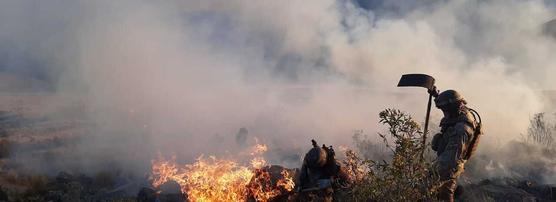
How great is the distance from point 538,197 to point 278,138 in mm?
16028

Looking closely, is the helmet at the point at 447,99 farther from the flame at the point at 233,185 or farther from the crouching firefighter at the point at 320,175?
the flame at the point at 233,185

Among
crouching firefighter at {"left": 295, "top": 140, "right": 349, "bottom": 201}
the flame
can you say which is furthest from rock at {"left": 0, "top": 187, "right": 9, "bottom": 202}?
crouching firefighter at {"left": 295, "top": 140, "right": 349, "bottom": 201}

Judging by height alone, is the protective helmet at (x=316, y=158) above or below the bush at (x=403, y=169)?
above

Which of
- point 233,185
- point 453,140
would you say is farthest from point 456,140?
point 233,185

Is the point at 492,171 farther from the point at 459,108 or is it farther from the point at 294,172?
the point at 459,108

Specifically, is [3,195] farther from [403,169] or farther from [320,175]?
[403,169]

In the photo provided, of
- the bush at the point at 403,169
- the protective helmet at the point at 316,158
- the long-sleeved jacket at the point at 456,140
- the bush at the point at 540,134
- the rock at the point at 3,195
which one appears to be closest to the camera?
the bush at the point at 403,169

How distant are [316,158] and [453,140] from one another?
7.53 ft

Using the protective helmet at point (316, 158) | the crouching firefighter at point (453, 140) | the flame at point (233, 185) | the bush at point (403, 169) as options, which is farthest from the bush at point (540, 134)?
the bush at point (403, 169)

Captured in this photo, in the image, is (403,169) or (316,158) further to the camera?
(316,158)

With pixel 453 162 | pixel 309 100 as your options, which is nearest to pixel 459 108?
pixel 453 162

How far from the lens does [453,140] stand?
646cm

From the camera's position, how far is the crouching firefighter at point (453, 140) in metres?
6.39

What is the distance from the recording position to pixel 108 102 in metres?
35.4
